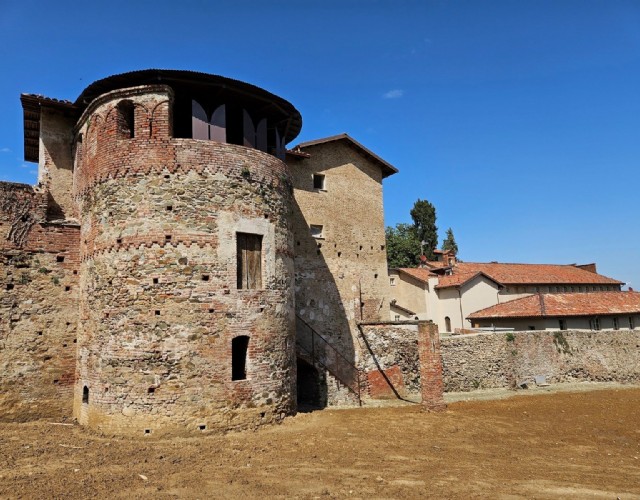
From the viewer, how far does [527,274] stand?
124 feet

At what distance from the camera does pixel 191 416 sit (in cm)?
1227

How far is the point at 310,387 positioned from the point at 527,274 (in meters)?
25.8

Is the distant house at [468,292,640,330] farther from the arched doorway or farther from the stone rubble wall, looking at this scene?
the arched doorway

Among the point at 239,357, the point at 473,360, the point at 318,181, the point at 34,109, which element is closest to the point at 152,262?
the point at 239,357

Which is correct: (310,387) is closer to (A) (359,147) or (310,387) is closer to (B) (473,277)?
(A) (359,147)

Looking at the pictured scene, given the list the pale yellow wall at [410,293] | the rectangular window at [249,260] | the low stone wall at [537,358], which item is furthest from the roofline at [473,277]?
the rectangular window at [249,260]

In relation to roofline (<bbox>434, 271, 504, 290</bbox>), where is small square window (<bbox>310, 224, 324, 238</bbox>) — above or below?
above

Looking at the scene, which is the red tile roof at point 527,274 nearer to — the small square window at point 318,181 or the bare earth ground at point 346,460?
the small square window at point 318,181

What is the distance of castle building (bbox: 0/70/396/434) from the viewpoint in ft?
41.3

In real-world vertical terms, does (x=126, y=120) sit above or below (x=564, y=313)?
above

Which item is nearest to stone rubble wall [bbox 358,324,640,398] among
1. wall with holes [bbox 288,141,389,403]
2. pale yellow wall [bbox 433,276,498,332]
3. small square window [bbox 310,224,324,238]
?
wall with holes [bbox 288,141,389,403]

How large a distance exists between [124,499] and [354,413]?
30.5 feet

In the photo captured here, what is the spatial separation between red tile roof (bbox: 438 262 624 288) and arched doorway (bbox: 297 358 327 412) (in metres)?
16.4

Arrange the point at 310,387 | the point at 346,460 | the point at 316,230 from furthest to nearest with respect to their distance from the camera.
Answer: the point at 316,230 → the point at 310,387 → the point at 346,460
